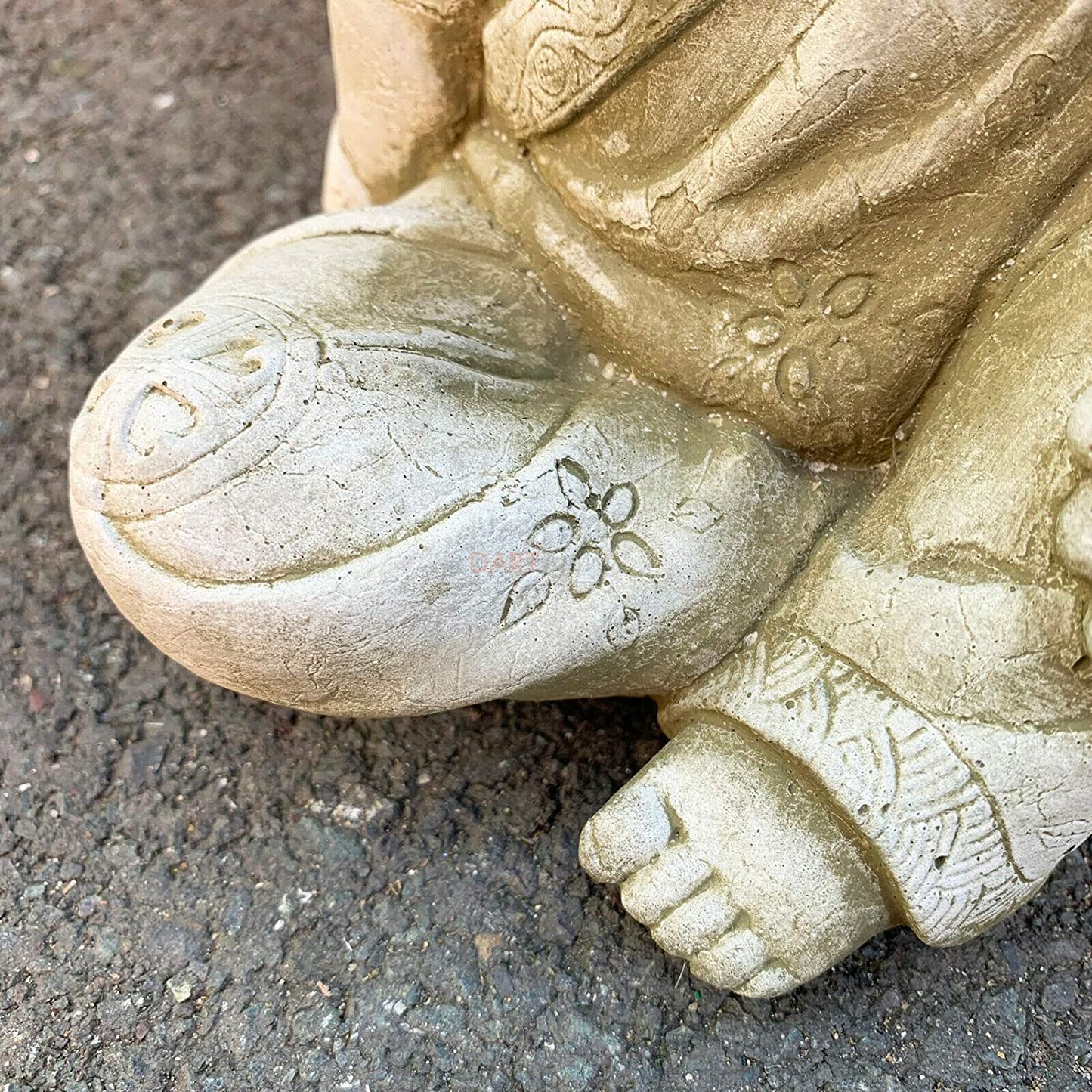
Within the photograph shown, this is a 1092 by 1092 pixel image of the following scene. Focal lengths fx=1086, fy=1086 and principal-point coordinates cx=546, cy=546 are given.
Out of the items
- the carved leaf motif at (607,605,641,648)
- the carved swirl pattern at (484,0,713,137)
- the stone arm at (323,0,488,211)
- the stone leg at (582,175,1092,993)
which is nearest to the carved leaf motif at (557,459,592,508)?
the carved leaf motif at (607,605,641,648)

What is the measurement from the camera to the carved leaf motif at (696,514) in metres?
1.09

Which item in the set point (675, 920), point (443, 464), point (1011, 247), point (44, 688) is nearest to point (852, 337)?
point (1011, 247)

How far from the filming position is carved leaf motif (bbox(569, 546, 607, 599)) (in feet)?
3.48

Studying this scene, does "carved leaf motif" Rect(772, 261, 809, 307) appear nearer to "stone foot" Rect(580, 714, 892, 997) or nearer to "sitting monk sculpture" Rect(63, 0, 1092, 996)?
"sitting monk sculpture" Rect(63, 0, 1092, 996)

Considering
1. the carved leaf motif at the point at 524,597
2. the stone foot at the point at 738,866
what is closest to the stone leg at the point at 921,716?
the stone foot at the point at 738,866

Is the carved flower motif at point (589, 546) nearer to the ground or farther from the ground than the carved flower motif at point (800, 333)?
nearer to the ground

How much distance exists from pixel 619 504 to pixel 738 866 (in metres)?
0.37

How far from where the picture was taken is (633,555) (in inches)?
42.4

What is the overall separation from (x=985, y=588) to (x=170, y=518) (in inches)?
29.3

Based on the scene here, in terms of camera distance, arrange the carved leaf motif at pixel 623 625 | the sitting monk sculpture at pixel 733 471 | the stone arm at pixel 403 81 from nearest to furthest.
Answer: the sitting monk sculpture at pixel 733 471 → the carved leaf motif at pixel 623 625 → the stone arm at pixel 403 81

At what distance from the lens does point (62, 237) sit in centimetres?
184

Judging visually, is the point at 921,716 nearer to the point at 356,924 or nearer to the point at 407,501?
the point at 407,501

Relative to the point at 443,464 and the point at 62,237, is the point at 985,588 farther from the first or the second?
the point at 62,237

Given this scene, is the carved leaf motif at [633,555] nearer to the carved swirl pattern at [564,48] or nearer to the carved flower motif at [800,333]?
the carved flower motif at [800,333]
